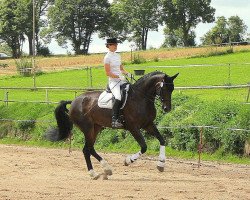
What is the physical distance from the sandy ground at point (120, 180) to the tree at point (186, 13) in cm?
6981

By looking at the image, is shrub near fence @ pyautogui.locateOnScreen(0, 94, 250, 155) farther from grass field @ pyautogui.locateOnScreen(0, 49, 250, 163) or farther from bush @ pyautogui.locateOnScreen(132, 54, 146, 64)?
bush @ pyautogui.locateOnScreen(132, 54, 146, 64)

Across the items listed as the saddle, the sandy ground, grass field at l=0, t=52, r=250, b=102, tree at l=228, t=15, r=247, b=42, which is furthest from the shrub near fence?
tree at l=228, t=15, r=247, b=42

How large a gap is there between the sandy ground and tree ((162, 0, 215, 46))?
6981cm

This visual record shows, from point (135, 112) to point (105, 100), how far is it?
2.73 feet

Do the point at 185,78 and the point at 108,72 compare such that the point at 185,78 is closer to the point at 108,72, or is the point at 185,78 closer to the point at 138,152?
the point at 108,72

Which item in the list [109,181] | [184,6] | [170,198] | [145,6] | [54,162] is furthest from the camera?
[145,6]

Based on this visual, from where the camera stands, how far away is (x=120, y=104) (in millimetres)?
A: 12680

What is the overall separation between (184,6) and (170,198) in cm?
7721

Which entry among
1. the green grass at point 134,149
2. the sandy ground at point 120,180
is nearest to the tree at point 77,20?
the green grass at point 134,149

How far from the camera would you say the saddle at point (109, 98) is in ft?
41.5

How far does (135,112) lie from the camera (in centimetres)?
1248

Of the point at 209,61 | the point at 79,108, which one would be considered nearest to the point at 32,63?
the point at 209,61

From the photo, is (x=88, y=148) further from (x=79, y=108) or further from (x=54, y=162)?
(x=54, y=162)

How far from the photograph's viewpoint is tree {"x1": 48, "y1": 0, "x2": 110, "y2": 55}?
85500mm
